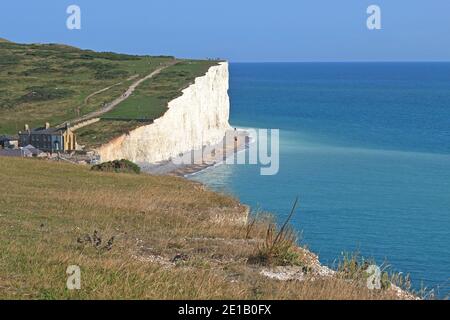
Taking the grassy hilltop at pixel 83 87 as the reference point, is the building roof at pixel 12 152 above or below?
below

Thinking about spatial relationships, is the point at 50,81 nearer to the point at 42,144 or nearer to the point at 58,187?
the point at 42,144

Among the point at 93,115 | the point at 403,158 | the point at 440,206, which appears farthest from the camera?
the point at 403,158

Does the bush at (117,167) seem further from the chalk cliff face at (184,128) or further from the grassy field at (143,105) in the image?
the grassy field at (143,105)

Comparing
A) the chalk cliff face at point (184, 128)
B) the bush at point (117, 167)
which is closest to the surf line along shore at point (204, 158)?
the chalk cliff face at point (184, 128)

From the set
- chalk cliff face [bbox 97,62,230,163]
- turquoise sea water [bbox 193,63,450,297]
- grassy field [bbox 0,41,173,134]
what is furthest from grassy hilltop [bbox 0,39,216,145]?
turquoise sea water [bbox 193,63,450,297]

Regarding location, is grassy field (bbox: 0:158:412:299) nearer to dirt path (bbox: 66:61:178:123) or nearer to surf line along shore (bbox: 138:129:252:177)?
surf line along shore (bbox: 138:129:252:177)

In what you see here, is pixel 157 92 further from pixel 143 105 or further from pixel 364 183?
pixel 364 183
